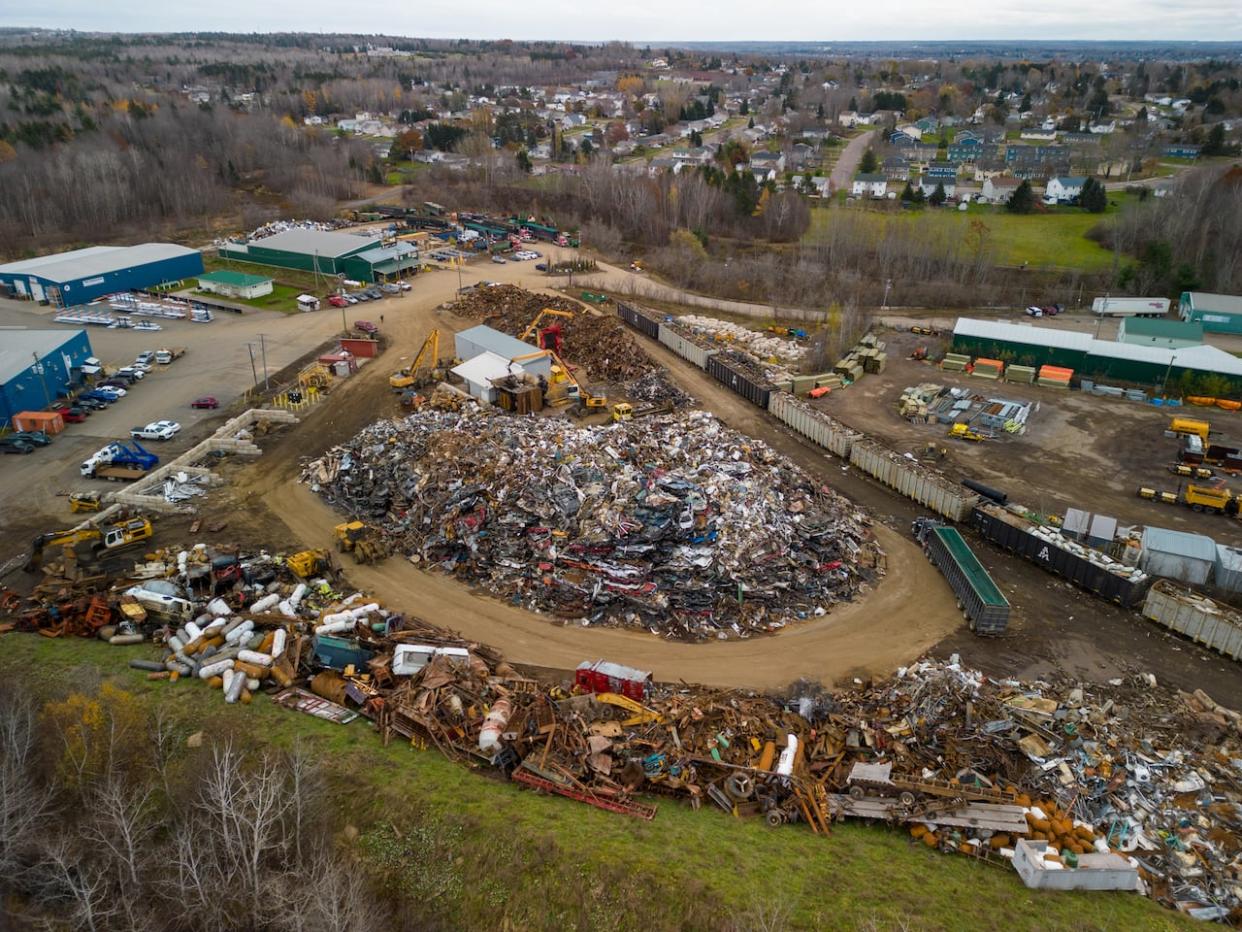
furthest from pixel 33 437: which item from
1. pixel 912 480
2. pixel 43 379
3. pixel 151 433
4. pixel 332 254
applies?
pixel 912 480

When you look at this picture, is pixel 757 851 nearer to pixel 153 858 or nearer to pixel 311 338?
pixel 153 858

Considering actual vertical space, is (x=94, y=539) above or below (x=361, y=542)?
below

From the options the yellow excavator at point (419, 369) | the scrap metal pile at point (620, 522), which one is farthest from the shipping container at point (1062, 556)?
the yellow excavator at point (419, 369)

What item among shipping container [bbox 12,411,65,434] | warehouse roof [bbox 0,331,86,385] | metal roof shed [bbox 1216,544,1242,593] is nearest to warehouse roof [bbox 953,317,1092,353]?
metal roof shed [bbox 1216,544,1242,593]

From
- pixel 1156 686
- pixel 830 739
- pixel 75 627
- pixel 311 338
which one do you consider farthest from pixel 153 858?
pixel 311 338

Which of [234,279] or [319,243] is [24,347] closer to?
[234,279]

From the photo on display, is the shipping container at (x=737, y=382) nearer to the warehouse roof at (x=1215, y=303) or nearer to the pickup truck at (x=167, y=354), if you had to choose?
the pickup truck at (x=167, y=354)

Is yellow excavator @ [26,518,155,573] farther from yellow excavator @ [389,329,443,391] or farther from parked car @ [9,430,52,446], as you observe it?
yellow excavator @ [389,329,443,391]

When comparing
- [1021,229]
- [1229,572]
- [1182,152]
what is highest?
[1182,152]
